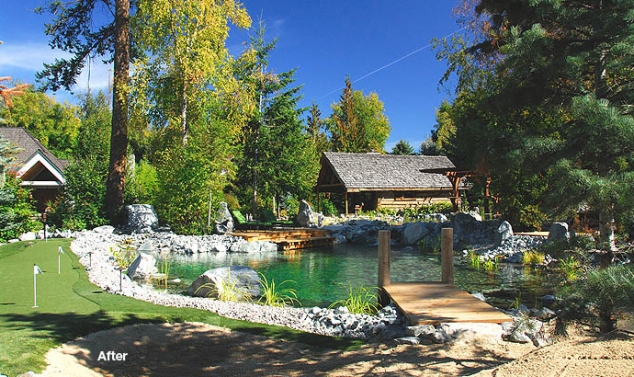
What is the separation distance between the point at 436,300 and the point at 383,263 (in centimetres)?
139

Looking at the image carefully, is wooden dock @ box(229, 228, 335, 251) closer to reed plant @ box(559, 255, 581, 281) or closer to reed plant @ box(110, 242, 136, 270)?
reed plant @ box(110, 242, 136, 270)

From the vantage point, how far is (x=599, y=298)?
2.86 meters

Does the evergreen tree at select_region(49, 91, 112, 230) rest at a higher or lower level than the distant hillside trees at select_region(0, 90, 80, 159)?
lower

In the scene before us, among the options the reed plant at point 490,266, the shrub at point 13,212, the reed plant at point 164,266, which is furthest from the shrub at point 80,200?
the reed plant at point 490,266

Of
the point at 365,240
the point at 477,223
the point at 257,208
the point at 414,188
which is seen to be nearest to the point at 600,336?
the point at 477,223

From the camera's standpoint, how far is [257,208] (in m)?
27.7

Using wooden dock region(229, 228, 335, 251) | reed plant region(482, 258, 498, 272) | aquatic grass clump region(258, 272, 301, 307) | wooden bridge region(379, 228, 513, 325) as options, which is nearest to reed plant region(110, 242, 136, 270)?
wooden dock region(229, 228, 335, 251)

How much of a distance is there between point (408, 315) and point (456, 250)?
10.7 m

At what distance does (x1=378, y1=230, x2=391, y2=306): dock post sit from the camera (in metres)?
7.77

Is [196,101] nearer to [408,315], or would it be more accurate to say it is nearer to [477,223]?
[477,223]

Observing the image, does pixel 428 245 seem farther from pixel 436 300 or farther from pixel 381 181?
pixel 381 181

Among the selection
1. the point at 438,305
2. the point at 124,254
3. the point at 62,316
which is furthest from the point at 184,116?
the point at 438,305

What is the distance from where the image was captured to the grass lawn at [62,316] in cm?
432

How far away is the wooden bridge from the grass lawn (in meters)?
1.11
